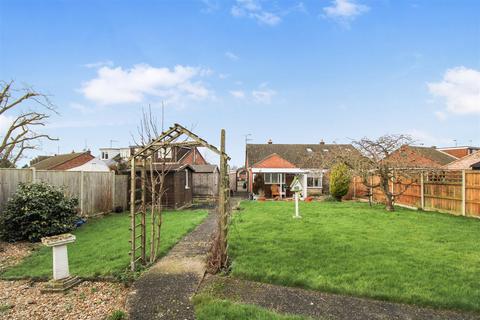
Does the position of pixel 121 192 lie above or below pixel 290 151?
below

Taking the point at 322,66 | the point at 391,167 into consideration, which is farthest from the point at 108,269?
the point at 391,167

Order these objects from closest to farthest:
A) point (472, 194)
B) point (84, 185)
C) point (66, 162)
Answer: point (472, 194), point (84, 185), point (66, 162)

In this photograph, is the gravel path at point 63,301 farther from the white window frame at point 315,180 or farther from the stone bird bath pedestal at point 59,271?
the white window frame at point 315,180

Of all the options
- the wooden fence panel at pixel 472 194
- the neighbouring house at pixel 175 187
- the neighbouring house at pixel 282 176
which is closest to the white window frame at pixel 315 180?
the neighbouring house at pixel 282 176

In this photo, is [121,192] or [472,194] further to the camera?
[121,192]

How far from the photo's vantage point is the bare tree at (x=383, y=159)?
1411 centimetres

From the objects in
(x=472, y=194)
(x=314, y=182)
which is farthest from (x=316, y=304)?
(x=314, y=182)

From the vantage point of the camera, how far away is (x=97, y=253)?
7113 mm

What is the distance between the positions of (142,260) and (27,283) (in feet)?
6.64

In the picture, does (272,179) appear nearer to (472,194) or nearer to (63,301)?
(472,194)

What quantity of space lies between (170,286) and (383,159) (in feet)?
40.4

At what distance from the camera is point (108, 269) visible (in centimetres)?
591

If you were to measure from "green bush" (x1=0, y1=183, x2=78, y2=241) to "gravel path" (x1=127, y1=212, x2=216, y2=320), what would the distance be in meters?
4.73

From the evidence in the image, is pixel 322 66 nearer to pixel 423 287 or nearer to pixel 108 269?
pixel 423 287
